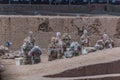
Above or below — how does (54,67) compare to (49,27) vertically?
above

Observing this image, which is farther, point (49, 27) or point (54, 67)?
point (49, 27)

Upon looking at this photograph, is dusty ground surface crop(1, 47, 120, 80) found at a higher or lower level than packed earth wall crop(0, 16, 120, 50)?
higher

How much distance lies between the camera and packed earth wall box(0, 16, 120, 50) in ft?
102

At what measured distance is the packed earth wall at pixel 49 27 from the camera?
102 ft

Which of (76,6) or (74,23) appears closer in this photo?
(74,23)

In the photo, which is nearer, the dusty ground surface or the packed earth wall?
the dusty ground surface

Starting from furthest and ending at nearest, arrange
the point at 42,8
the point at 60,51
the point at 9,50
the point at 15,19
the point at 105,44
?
the point at 42,8, the point at 15,19, the point at 9,50, the point at 105,44, the point at 60,51

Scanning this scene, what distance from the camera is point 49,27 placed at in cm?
3142

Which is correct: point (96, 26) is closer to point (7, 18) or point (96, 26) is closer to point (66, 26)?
point (66, 26)

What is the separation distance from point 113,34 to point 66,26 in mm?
3084

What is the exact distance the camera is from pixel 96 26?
3150cm

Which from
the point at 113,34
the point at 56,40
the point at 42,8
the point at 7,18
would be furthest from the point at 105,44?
the point at 42,8

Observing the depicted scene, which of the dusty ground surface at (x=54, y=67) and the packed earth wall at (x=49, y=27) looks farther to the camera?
the packed earth wall at (x=49, y=27)

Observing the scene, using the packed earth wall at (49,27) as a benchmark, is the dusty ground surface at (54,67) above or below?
Result: above
